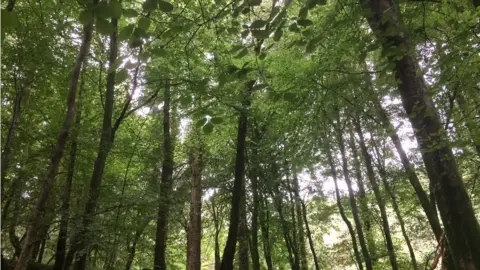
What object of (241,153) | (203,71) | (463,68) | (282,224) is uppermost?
(203,71)

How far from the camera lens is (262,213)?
11070 millimetres

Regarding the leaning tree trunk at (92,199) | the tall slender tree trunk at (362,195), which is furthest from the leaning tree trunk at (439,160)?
the tall slender tree trunk at (362,195)

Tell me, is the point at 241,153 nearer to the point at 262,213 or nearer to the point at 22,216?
the point at 262,213

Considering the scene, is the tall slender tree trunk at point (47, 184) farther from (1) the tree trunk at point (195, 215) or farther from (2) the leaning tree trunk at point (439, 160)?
(1) the tree trunk at point (195, 215)

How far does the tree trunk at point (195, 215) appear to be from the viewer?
10.5 m

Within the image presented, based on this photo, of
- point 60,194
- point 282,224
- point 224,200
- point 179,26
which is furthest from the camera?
point 224,200

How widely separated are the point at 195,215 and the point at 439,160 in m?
9.16

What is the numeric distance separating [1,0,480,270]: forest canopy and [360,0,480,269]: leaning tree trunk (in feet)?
0.04

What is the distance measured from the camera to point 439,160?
9.21 ft

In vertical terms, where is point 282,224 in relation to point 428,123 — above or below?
above

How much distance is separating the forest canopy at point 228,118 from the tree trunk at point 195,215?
6 centimetres

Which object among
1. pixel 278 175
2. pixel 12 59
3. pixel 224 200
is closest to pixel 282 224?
pixel 278 175

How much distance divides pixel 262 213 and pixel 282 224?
770 millimetres

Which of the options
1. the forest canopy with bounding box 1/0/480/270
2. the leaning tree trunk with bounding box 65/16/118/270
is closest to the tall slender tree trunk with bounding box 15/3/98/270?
the forest canopy with bounding box 1/0/480/270
